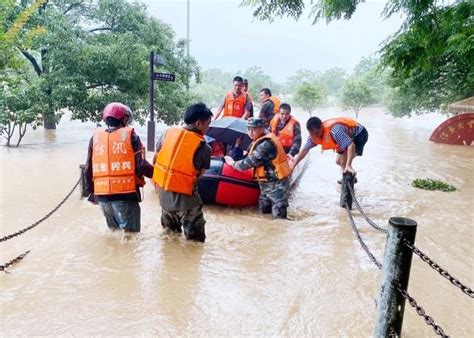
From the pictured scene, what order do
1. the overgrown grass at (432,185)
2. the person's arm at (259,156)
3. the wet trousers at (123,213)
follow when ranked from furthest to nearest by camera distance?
the overgrown grass at (432,185), the person's arm at (259,156), the wet trousers at (123,213)

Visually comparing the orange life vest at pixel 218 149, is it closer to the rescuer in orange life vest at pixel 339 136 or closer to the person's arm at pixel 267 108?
the rescuer in orange life vest at pixel 339 136

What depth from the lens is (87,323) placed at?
9.36ft

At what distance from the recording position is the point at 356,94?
27.8 meters

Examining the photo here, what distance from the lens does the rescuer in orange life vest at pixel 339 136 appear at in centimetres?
581

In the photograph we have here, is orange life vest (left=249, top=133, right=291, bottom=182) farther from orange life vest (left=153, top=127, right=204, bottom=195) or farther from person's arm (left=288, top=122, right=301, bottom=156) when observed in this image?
person's arm (left=288, top=122, right=301, bottom=156)

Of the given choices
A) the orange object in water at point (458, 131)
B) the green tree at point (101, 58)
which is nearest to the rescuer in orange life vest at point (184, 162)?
the green tree at point (101, 58)

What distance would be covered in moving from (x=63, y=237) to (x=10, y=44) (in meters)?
3.56

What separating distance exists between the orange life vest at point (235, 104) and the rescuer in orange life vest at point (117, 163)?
4.14m

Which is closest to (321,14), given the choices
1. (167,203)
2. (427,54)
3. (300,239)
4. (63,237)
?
(427,54)

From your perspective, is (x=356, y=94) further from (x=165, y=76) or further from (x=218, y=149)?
(x=218, y=149)

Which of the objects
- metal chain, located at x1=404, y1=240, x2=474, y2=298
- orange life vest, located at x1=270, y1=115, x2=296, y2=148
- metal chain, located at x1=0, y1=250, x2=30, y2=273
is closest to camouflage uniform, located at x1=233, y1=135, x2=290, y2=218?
orange life vest, located at x1=270, y1=115, x2=296, y2=148

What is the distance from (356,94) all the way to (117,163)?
26.1 m

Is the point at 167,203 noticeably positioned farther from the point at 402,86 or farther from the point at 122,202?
the point at 402,86

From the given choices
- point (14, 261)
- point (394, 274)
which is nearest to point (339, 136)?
point (394, 274)
